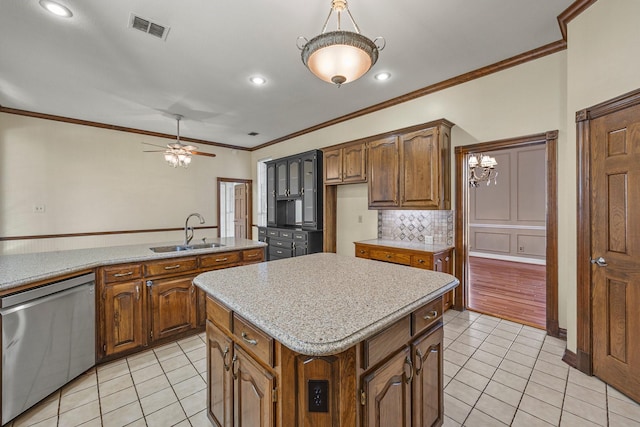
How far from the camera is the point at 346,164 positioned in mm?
4168

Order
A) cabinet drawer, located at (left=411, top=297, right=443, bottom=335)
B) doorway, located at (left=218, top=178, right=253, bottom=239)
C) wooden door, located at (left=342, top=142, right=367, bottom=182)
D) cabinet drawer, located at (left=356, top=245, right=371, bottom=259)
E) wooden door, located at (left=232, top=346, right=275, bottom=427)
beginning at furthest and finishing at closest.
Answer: doorway, located at (left=218, top=178, right=253, bottom=239) < wooden door, located at (left=342, top=142, right=367, bottom=182) < cabinet drawer, located at (left=356, top=245, right=371, bottom=259) < cabinet drawer, located at (left=411, top=297, right=443, bottom=335) < wooden door, located at (left=232, top=346, right=275, bottom=427)

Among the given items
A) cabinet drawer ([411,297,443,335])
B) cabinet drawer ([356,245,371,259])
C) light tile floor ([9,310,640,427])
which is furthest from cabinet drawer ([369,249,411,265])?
cabinet drawer ([411,297,443,335])

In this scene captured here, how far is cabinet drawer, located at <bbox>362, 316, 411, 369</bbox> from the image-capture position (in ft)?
3.37

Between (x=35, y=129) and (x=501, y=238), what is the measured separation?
9185 mm

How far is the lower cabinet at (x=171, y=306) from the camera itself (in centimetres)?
257

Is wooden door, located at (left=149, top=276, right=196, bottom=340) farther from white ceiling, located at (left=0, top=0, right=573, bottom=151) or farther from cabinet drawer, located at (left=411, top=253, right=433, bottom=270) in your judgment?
cabinet drawer, located at (left=411, top=253, right=433, bottom=270)

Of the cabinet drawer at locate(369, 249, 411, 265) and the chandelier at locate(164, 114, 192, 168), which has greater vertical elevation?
the chandelier at locate(164, 114, 192, 168)

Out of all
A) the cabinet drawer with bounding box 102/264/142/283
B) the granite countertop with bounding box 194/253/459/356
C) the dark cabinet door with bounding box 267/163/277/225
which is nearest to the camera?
the granite countertop with bounding box 194/253/459/356

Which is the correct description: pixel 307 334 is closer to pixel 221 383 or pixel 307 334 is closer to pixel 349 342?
pixel 349 342

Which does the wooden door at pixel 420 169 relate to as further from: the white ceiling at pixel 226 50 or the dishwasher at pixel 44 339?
the dishwasher at pixel 44 339

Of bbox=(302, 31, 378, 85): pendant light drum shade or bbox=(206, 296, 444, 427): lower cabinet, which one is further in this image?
bbox=(302, 31, 378, 85): pendant light drum shade

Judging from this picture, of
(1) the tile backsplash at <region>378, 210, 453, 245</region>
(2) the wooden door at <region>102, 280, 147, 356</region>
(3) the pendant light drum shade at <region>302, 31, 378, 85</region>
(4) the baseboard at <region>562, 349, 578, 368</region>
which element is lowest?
(4) the baseboard at <region>562, 349, 578, 368</region>

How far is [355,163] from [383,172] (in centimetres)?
53

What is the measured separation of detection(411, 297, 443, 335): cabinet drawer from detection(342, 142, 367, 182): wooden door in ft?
8.68
